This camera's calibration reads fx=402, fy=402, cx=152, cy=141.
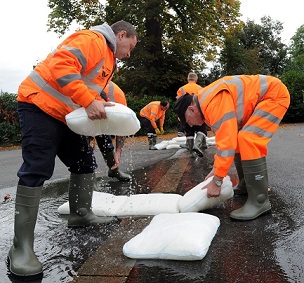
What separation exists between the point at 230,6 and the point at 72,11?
27.2 ft

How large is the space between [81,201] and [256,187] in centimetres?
143

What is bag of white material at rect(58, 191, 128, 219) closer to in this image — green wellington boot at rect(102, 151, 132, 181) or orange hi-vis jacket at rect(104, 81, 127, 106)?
green wellington boot at rect(102, 151, 132, 181)

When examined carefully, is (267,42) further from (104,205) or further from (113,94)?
(104,205)

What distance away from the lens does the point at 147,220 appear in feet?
10.6

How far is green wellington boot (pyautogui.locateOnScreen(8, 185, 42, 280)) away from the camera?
242 centimetres

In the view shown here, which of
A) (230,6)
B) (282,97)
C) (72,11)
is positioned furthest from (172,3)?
(282,97)

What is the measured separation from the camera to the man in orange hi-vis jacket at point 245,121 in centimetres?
309

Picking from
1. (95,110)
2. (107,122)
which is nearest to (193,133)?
(107,122)

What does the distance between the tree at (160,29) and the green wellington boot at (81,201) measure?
56.7 ft

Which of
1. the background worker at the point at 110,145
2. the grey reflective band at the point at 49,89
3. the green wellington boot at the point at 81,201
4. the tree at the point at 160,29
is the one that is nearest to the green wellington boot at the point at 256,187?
the green wellington boot at the point at 81,201

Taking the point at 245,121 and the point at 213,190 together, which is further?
the point at 245,121

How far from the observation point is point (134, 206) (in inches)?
139

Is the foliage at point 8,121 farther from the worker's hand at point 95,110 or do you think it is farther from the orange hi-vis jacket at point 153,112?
the worker's hand at point 95,110

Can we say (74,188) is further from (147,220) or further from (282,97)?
(282,97)
